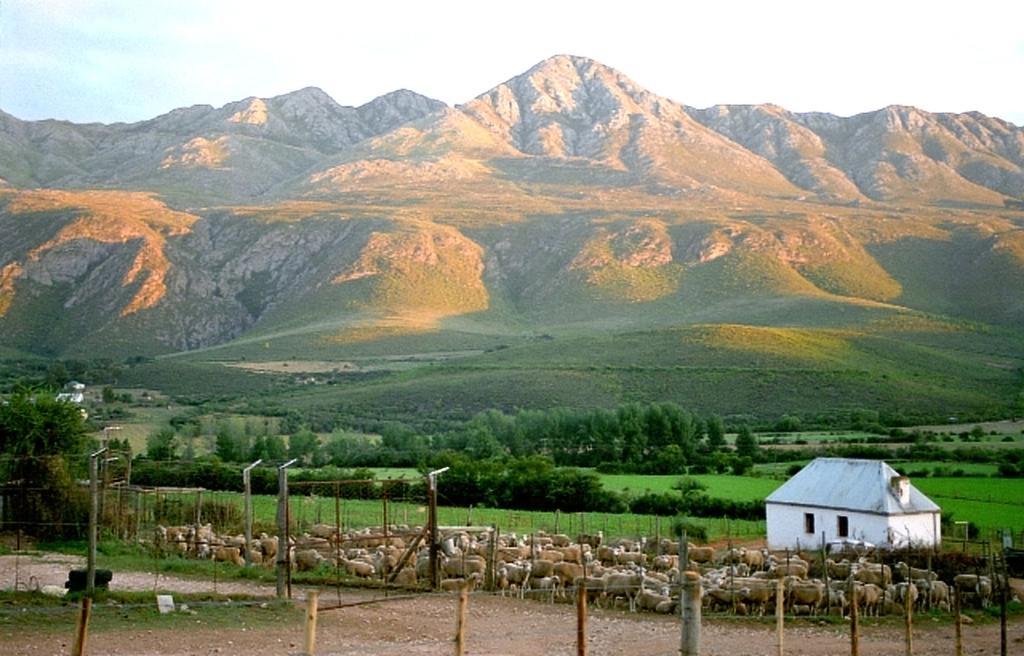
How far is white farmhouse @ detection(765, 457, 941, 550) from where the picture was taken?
36.8m

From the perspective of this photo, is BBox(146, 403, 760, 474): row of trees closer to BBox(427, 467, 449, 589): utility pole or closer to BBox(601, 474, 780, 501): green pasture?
BBox(601, 474, 780, 501): green pasture

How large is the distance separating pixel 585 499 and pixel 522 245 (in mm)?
128731

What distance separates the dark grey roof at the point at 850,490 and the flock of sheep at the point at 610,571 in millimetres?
6048

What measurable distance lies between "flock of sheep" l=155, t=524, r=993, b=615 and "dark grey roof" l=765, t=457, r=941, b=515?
6.05 metres

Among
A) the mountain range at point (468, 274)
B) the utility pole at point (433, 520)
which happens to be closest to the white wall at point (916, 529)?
the utility pole at point (433, 520)

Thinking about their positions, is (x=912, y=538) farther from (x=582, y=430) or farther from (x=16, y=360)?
(x=16, y=360)

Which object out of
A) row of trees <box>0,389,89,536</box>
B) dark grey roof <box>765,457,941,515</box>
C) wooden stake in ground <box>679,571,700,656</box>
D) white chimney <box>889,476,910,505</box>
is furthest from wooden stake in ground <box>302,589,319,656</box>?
white chimney <box>889,476,910,505</box>

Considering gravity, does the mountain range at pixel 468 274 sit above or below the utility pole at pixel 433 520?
above

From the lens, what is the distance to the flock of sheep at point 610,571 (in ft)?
80.2

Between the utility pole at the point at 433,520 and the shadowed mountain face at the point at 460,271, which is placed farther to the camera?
the shadowed mountain face at the point at 460,271

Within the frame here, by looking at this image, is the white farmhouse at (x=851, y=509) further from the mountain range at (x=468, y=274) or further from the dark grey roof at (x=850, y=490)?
the mountain range at (x=468, y=274)

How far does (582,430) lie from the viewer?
248 ft

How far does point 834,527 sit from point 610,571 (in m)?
14.1

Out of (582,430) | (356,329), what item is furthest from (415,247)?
(582,430)
